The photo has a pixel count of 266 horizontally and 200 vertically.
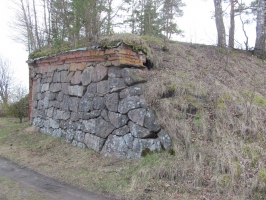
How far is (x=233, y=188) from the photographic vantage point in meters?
3.77

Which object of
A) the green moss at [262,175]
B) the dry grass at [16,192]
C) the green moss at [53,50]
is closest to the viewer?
the green moss at [262,175]

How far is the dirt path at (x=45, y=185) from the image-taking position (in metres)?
4.16

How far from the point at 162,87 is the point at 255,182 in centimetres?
285

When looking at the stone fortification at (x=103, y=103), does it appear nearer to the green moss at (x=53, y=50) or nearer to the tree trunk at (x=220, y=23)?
the green moss at (x=53, y=50)

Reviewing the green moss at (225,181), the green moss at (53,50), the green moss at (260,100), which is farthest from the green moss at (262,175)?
the green moss at (53,50)

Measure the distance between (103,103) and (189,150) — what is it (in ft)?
8.92

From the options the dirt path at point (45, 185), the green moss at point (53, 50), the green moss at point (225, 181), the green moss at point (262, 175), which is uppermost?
the green moss at point (53, 50)

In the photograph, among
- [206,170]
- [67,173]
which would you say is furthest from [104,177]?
[206,170]

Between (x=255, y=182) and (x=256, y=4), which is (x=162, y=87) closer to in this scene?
(x=255, y=182)

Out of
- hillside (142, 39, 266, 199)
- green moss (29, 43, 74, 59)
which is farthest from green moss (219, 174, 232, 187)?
green moss (29, 43, 74, 59)

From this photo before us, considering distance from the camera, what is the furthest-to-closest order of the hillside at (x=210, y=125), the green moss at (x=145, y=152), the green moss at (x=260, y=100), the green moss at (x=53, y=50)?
the green moss at (x=53, y=50), the green moss at (x=260, y=100), the green moss at (x=145, y=152), the hillside at (x=210, y=125)

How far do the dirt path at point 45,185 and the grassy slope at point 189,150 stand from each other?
21 centimetres

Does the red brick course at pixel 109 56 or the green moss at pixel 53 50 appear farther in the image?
the green moss at pixel 53 50

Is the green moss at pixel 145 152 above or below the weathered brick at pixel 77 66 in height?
below
